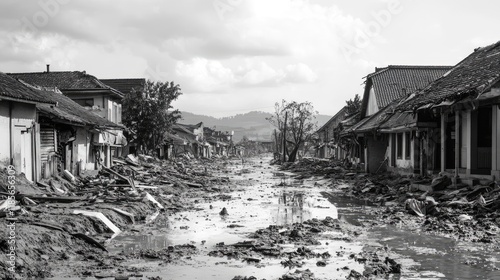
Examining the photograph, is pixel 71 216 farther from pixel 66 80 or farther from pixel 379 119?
pixel 66 80

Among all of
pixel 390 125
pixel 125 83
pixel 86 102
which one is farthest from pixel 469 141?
pixel 125 83

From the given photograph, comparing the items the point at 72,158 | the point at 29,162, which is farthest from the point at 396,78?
the point at 29,162

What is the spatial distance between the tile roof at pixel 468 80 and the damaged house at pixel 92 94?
17315mm

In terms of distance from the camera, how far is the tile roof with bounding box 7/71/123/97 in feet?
111

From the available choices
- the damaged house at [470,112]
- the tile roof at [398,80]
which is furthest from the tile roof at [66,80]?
the damaged house at [470,112]

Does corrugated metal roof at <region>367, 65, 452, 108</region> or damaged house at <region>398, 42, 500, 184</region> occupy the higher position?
corrugated metal roof at <region>367, 65, 452, 108</region>

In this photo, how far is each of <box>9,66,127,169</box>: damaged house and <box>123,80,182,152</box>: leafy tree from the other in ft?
10.4

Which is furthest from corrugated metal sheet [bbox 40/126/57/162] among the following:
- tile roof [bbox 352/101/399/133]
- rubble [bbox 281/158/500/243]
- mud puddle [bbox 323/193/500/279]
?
tile roof [bbox 352/101/399/133]

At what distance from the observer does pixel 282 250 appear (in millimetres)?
9398

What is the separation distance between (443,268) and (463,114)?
36.2 ft

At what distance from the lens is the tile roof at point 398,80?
35.1 m

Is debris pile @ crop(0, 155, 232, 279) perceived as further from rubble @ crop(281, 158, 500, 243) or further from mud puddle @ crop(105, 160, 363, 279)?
rubble @ crop(281, 158, 500, 243)

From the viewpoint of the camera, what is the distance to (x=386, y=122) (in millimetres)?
28078

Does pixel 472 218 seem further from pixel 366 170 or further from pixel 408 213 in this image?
pixel 366 170
